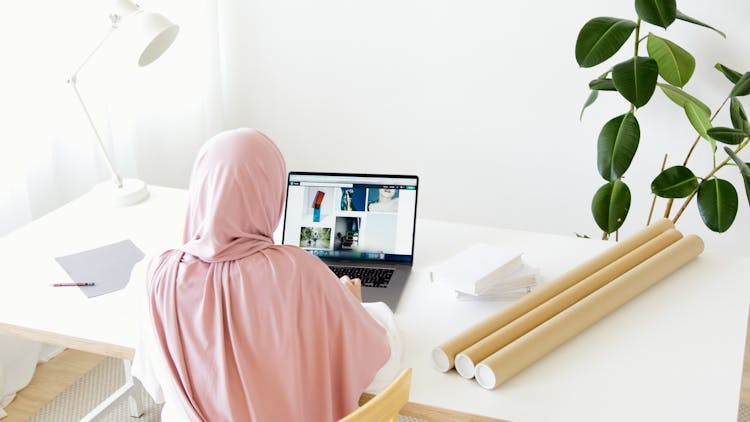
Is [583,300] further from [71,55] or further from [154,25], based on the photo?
[71,55]

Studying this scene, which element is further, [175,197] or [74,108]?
[74,108]

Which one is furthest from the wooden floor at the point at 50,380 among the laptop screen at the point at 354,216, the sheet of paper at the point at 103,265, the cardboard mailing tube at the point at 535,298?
the cardboard mailing tube at the point at 535,298

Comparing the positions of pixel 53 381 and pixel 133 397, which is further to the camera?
pixel 53 381

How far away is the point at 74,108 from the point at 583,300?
2026mm

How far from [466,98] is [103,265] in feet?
5.57

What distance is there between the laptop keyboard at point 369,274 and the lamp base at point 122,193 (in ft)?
2.55

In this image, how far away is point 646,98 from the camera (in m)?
2.50

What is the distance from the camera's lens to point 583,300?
1949 mm

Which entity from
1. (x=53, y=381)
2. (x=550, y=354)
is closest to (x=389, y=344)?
(x=550, y=354)

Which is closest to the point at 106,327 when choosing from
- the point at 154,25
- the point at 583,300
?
the point at 154,25

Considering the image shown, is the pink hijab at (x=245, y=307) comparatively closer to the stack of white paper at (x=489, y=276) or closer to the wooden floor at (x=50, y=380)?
the stack of white paper at (x=489, y=276)

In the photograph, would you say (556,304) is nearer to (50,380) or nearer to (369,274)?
(369,274)

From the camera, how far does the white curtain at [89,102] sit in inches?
112

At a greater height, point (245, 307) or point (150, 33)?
point (150, 33)
